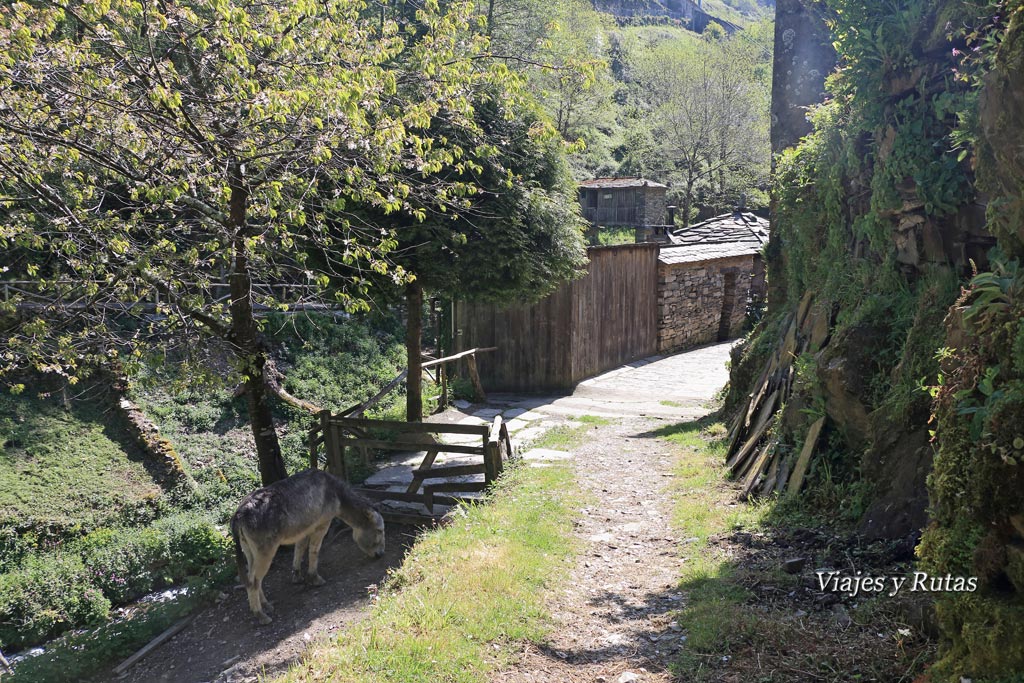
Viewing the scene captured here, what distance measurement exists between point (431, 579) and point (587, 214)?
109ft

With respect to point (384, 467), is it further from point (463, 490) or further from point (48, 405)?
point (48, 405)

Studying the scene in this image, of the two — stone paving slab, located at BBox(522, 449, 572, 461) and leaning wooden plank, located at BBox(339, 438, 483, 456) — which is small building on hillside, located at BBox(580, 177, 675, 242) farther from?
leaning wooden plank, located at BBox(339, 438, 483, 456)

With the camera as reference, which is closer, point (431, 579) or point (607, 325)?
point (431, 579)

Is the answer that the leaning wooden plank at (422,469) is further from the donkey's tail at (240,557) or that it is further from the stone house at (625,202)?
the stone house at (625,202)

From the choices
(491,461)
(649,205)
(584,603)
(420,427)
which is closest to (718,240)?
(649,205)

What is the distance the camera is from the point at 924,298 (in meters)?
5.99

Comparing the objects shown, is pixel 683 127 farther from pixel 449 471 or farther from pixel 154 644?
pixel 154 644

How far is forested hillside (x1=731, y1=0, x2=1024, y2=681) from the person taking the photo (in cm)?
330

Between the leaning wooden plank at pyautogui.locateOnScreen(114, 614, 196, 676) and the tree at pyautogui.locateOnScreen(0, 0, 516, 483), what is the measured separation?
2.73 meters

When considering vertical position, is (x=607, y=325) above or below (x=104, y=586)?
above

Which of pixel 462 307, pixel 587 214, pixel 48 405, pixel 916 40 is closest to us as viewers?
pixel 916 40

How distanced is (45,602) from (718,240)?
2127 cm

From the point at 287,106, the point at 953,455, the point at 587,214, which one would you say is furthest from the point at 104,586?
the point at 587,214

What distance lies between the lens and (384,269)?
7.30m
